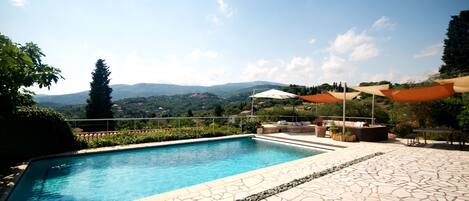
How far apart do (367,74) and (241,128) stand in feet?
33.1

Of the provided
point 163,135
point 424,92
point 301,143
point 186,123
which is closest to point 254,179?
point 301,143

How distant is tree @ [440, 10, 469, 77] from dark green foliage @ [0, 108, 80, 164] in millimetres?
37428

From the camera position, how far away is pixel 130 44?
16.1 metres

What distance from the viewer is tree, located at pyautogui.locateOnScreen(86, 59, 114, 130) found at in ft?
91.7

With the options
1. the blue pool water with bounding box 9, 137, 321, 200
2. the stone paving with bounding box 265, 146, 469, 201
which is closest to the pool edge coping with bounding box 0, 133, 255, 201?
the blue pool water with bounding box 9, 137, 321, 200

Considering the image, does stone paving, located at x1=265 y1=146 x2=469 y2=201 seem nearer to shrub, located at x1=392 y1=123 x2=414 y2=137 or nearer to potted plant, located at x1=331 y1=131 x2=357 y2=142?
potted plant, located at x1=331 y1=131 x2=357 y2=142

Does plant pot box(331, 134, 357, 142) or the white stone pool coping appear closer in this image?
→ the white stone pool coping

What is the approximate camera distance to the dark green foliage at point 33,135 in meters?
7.70

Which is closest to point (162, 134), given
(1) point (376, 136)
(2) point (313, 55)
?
(1) point (376, 136)

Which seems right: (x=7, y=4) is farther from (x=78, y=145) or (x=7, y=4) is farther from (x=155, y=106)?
(x=155, y=106)

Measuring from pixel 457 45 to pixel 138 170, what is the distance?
128ft

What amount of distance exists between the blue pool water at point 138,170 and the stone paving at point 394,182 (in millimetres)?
2955

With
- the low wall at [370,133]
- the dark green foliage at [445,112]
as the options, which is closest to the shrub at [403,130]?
the low wall at [370,133]

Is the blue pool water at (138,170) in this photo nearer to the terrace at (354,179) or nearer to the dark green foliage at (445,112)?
the terrace at (354,179)
